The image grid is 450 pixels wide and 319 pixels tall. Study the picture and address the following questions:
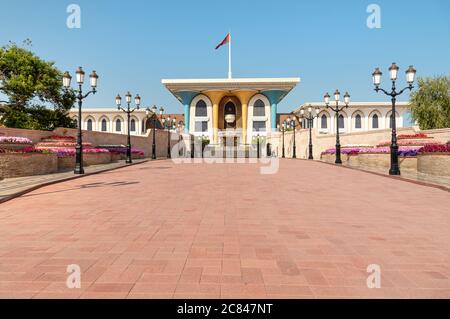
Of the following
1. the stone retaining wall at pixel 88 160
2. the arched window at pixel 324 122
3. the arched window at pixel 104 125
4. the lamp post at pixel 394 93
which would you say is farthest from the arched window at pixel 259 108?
the lamp post at pixel 394 93

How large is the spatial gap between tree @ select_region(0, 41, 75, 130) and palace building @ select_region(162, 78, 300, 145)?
30.2 m

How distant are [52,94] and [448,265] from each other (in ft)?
96.7

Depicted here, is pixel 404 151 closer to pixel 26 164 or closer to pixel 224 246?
pixel 224 246

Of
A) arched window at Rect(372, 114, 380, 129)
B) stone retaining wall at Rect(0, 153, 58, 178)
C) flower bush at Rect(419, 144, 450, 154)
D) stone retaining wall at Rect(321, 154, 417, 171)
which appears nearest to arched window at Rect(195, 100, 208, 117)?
stone retaining wall at Rect(321, 154, 417, 171)

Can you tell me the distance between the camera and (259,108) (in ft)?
184

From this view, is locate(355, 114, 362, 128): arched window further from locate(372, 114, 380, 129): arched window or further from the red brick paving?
the red brick paving

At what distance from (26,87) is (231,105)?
135 ft

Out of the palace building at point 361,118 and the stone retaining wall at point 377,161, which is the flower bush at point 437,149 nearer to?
the stone retaining wall at point 377,161

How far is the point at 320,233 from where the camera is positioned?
470 centimetres

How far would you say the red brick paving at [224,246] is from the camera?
289cm

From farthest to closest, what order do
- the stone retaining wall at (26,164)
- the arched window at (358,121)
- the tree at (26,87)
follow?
the arched window at (358,121)
the tree at (26,87)
the stone retaining wall at (26,164)

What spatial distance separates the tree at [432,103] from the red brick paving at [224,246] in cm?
3083

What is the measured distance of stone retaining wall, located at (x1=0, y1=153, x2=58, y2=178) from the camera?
12166 millimetres

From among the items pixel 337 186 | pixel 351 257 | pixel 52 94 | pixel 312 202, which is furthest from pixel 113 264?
pixel 52 94
